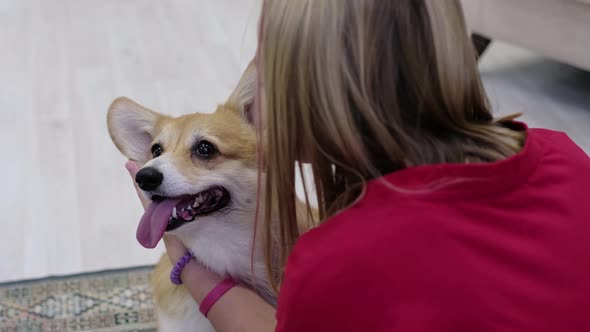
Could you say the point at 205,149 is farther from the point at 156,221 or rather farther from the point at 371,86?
the point at 371,86

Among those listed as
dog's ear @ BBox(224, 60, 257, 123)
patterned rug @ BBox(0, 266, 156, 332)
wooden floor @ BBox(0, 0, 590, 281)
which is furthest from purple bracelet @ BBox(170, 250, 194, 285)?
wooden floor @ BBox(0, 0, 590, 281)

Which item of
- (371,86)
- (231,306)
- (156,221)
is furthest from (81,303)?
(371,86)

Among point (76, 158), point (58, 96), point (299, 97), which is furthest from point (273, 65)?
point (58, 96)

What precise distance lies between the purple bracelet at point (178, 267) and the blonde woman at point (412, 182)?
17.2 inches

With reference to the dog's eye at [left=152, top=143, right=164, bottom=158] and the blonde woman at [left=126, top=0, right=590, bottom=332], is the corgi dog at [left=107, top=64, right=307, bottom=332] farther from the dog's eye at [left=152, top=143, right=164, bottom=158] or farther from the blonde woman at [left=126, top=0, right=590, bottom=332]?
the blonde woman at [left=126, top=0, right=590, bottom=332]

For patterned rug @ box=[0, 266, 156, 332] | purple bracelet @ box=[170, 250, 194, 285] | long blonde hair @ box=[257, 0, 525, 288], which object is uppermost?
long blonde hair @ box=[257, 0, 525, 288]

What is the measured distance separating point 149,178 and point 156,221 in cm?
9

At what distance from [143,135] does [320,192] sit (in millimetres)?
614

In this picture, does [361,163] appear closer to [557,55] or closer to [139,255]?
[139,255]

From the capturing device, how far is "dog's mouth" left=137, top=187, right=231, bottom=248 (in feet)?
4.03

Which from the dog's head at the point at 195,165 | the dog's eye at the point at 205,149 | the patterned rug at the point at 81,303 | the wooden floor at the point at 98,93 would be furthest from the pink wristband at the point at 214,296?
the wooden floor at the point at 98,93

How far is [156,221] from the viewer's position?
1.23 m

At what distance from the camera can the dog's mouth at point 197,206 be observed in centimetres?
124

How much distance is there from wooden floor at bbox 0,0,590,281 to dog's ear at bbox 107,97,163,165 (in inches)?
16.8
